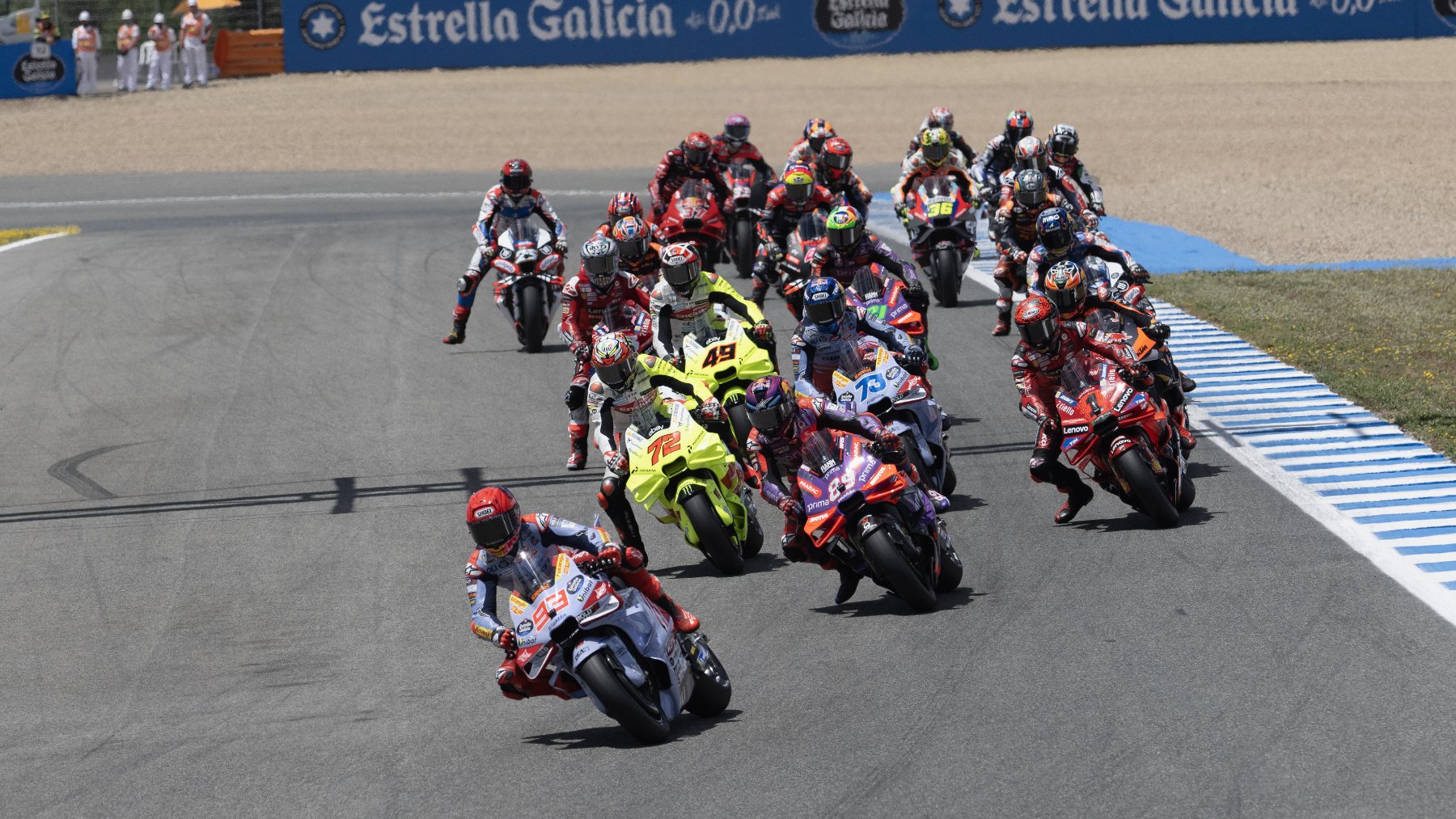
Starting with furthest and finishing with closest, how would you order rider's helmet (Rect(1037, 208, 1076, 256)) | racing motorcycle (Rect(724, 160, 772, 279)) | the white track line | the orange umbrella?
the orange umbrella < racing motorcycle (Rect(724, 160, 772, 279)) < rider's helmet (Rect(1037, 208, 1076, 256)) < the white track line

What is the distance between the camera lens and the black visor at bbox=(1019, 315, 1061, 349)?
13.7 meters

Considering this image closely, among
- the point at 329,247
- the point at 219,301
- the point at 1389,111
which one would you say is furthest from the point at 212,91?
the point at 1389,111

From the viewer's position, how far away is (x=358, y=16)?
51188 millimetres

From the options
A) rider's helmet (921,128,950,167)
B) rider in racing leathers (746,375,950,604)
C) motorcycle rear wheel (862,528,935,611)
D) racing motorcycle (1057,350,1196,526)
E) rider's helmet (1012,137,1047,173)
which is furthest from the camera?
rider's helmet (921,128,950,167)

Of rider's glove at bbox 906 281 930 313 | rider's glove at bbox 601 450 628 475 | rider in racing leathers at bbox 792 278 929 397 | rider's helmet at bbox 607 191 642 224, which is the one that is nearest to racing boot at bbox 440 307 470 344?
rider's helmet at bbox 607 191 642 224

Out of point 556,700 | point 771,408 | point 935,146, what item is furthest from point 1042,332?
point 935,146

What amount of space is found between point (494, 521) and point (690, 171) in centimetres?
1423

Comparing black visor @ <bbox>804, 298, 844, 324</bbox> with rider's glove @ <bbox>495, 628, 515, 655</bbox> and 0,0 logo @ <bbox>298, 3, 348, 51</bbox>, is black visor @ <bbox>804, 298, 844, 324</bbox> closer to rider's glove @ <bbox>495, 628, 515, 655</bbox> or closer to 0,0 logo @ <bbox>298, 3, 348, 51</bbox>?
rider's glove @ <bbox>495, 628, 515, 655</bbox>

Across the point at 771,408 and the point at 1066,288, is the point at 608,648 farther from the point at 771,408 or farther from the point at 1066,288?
the point at 1066,288

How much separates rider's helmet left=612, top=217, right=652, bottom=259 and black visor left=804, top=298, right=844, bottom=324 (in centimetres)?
423

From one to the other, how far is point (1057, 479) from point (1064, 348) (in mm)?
1010

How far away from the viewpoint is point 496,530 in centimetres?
995

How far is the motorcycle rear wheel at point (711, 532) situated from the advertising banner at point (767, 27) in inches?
1542

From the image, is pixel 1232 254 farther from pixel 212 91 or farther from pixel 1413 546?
pixel 212 91
